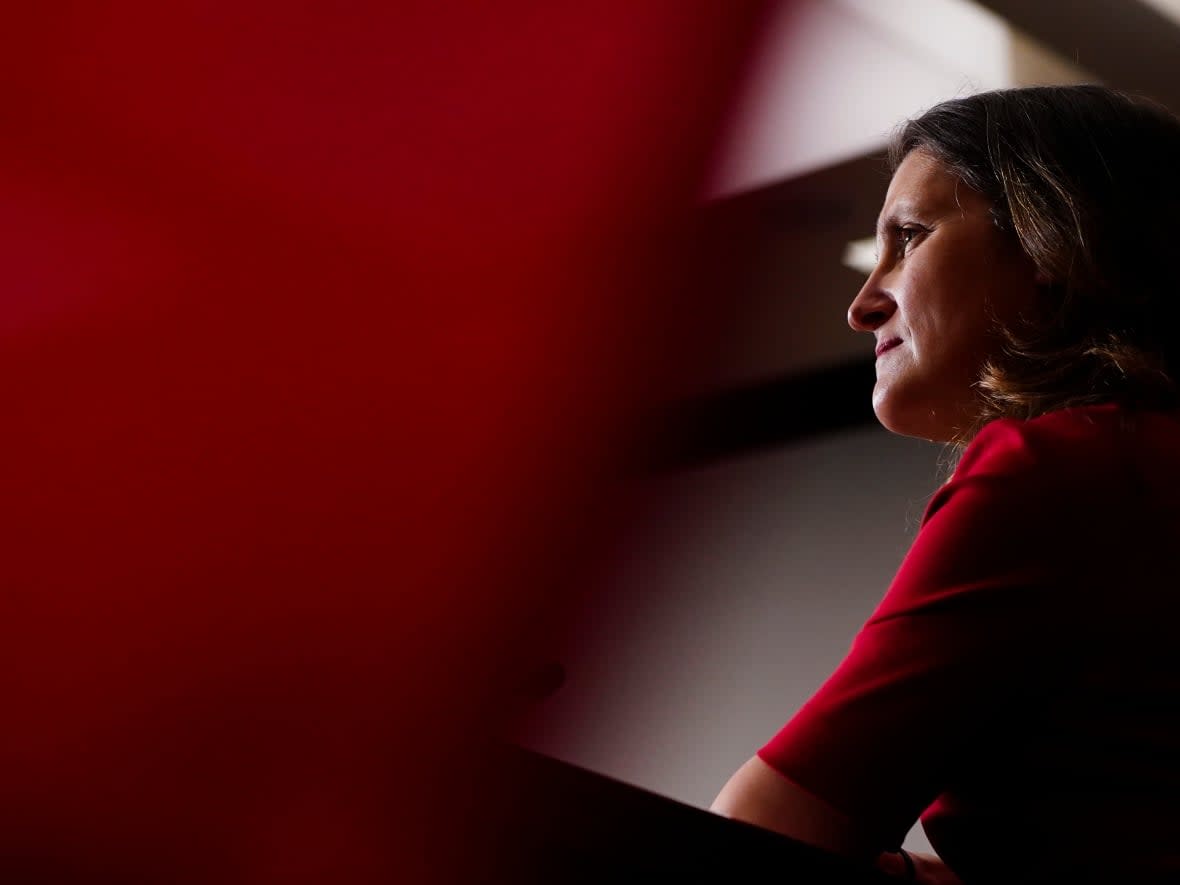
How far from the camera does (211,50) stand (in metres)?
1.26

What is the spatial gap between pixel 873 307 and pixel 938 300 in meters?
0.05

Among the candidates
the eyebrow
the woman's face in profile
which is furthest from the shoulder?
the eyebrow

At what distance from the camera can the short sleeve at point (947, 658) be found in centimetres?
50

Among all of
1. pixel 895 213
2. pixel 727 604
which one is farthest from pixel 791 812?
pixel 727 604

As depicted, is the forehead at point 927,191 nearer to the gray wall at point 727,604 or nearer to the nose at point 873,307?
the nose at point 873,307

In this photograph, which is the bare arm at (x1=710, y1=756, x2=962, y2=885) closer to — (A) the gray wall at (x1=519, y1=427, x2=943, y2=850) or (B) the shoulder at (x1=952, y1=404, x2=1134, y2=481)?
(B) the shoulder at (x1=952, y1=404, x2=1134, y2=481)

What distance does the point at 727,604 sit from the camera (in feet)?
6.91

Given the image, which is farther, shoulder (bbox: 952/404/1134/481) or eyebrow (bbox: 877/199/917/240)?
eyebrow (bbox: 877/199/917/240)

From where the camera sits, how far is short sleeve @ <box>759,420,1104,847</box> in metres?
0.50

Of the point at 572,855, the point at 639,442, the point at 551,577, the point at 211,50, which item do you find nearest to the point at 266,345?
the point at 211,50

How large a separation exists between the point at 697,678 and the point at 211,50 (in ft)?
4.31

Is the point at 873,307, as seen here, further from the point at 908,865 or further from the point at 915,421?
the point at 908,865

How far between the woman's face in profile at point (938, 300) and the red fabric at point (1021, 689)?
8.6 inches

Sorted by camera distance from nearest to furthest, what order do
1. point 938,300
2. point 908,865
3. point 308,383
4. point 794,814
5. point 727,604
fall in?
point 794,814
point 908,865
point 938,300
point 308,383
point 727,604
